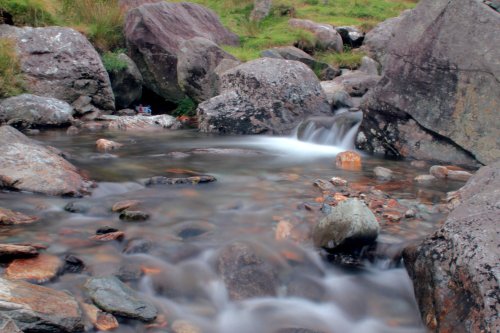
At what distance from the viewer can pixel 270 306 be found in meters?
3.51

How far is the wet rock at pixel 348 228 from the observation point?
394cm

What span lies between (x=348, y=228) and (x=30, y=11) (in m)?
10.4

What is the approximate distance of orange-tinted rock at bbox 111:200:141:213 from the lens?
4.70 m

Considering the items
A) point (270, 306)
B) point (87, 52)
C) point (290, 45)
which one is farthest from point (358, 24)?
point (270, 306)

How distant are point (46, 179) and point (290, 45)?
10.8 m

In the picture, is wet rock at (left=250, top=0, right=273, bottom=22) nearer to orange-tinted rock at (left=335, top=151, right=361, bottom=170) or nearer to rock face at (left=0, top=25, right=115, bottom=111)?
rock face at (left=0, top=25, right=115, bottom=111)

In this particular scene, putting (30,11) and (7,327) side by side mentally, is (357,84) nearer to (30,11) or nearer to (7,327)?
(30,11)

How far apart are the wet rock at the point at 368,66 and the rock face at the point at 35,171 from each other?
9.38 meters

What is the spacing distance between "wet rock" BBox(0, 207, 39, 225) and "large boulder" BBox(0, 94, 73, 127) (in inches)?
201

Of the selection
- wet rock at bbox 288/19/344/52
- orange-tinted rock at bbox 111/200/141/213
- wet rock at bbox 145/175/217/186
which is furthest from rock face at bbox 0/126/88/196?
wet rock at bbox 288/19/344/52

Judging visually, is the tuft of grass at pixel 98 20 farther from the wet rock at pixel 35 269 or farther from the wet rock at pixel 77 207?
the wet rock at pixel 35 269

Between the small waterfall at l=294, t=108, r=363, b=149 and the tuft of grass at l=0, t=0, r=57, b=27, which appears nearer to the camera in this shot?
the small waterfall at l=294, t=108, r=363, b=149

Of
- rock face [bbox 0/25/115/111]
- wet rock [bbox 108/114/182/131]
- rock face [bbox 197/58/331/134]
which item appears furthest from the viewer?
rock face [bbox 0/25/115/111]

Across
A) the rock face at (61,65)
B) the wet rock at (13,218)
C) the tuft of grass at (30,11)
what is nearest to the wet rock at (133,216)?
the wet rock at (13,218)
